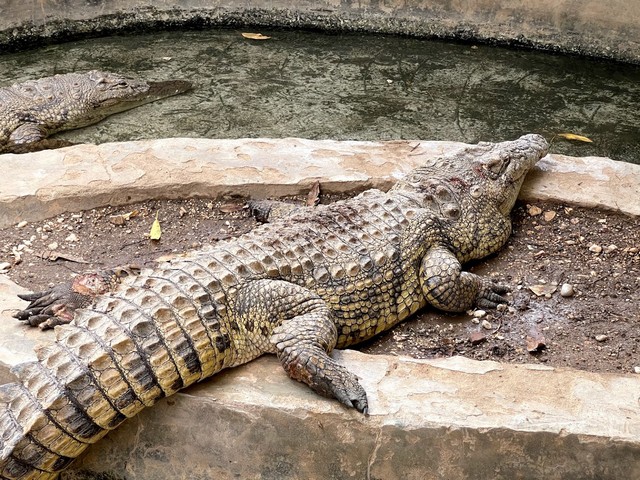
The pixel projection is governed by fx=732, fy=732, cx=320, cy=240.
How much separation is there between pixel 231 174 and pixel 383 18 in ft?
15.0

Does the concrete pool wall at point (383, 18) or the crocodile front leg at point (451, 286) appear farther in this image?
the concrete pool wall at point (383, 18)

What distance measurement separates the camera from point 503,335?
3.79 m

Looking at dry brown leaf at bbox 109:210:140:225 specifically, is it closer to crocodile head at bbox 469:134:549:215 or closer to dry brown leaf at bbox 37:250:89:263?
dry brown leaf at bbox 37:250:89:263

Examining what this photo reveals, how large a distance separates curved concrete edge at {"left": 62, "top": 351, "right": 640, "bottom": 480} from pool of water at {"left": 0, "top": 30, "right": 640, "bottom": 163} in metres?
3.57

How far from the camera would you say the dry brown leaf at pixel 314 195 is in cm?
472

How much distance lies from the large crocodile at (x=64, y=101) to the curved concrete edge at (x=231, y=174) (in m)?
2.02

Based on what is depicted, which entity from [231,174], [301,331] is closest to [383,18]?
[231,174]

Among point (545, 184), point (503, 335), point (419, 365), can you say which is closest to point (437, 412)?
point (419, 365)

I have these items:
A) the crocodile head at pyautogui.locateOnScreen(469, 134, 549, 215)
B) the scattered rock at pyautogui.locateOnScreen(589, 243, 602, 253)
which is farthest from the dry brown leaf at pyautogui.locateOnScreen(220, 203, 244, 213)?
the scattered rock at pyautogui.locateOnScreen(589, 243, 602, 253)

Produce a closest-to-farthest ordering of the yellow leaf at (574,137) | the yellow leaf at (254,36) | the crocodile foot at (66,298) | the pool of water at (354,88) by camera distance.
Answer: the crocodile foot at (66,298) → the yellow leaf at (574,137) → the pool of water at (354,88) → the yellow leaf at (254,36)

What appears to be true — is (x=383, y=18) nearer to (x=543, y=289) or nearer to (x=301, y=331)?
(x=543, y=289)

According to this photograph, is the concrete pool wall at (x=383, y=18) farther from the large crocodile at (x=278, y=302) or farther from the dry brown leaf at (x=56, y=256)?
the dry brown leaf at (x=56, y=256)

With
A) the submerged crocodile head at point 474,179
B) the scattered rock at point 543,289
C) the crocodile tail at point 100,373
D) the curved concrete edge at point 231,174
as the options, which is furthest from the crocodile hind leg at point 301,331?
the curved concrete edge at point 231,174

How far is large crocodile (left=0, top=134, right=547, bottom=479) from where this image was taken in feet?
9.38
